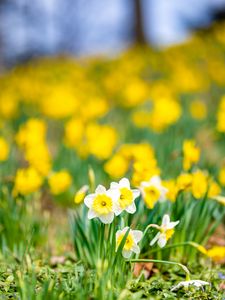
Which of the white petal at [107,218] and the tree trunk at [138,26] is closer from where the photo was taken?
the white petal at [107,218]

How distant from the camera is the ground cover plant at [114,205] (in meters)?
2.18

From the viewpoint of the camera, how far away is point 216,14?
10.9m

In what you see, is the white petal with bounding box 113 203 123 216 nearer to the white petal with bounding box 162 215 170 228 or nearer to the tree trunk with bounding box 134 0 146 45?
the white petal with bounding box 162 215 170 228

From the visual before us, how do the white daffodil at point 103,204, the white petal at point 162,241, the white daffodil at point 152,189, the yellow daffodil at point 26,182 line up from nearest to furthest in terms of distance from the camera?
the white daffodil at point 103,204, the white petal at point 162,241, the white daffodil at point 152,189, the yellow daffodil at point 26,182

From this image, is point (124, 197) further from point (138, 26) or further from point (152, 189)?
point (138, 26)

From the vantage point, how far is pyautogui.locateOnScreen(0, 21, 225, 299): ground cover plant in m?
2.18

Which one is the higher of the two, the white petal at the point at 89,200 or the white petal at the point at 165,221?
the white petal at the point at 89,200

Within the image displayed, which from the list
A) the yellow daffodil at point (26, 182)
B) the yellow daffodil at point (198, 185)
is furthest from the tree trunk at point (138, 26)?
the yellow daffodil at point (198, 185)

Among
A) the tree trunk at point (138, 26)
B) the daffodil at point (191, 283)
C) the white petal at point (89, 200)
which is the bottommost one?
the daffodil at point (191, 283)

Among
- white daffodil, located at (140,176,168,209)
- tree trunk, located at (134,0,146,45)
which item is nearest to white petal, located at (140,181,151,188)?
white daffodil, located at (140,176,168,209)

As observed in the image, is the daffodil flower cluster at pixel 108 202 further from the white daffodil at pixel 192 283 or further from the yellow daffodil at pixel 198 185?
the yellow daffodil at pixel 198 185

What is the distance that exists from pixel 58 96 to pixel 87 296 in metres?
3.25

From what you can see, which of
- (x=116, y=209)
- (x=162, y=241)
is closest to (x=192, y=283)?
(x=162, y=241)

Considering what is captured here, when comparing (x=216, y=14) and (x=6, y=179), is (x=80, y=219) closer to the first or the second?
(x=6, y=179)
